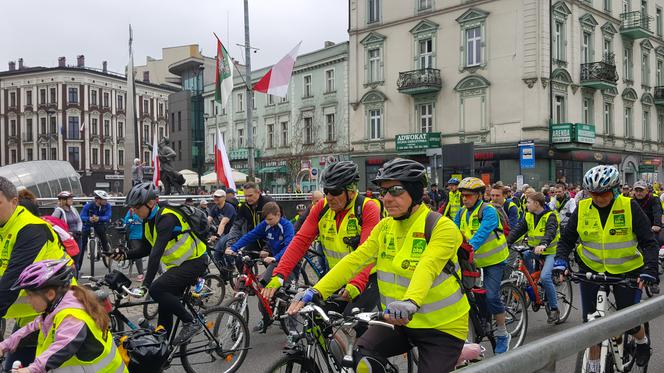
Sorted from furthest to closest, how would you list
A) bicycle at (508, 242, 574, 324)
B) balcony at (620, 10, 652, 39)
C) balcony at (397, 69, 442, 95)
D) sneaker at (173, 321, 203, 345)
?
balcony at (620, 10, 652, 39) < balcony at (397, 69, 442, 95) < bicycle at (508, 242, 574, 324) < sneaker at (173, 321, 203, 345)

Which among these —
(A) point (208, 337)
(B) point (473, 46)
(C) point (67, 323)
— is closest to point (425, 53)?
(B) point (473, 46)

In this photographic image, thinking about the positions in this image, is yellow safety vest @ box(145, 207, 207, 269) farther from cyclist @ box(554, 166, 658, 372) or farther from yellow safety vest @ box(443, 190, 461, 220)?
yellow safety vest @ box(443, 190, 461, 220)

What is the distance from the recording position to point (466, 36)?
33.6m

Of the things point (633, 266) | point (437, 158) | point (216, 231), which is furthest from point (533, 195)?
point (437, 158)

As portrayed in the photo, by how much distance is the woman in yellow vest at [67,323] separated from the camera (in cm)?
310

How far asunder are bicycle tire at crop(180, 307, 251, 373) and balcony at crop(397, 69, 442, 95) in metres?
29.7

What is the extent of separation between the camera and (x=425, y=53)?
35.3 m

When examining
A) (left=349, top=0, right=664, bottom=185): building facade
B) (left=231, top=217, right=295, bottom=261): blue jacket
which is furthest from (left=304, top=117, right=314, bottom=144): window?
(left=231, top=217, right=295, bottom=261): blue jacket

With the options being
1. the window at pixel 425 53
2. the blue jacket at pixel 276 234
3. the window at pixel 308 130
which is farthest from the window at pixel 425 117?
the blue jacket at pixel 276 234

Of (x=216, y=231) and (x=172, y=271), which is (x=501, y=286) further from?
(x=216, y=231)

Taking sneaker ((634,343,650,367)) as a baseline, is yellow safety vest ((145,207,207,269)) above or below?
above

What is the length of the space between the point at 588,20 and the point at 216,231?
28277 millimetres

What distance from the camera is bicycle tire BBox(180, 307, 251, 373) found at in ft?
18.3

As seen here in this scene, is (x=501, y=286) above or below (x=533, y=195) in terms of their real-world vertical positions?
below
